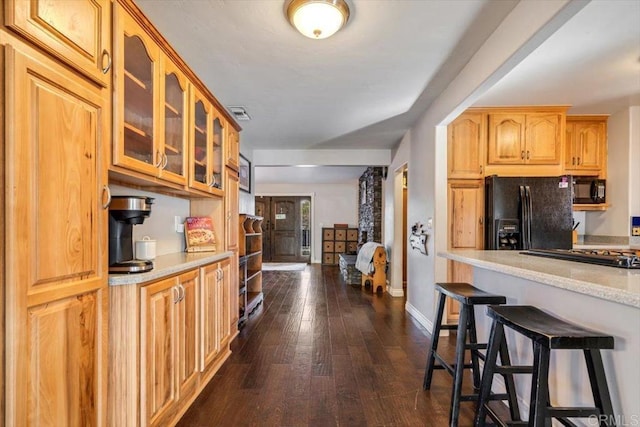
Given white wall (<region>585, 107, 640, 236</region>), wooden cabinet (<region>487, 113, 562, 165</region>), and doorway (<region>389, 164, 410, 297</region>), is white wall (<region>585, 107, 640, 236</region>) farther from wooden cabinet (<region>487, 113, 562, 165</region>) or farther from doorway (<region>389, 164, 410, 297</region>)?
doorway (<region>389, 164, 410, 297</region>)

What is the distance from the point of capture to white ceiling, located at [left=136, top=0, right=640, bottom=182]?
5.60ft

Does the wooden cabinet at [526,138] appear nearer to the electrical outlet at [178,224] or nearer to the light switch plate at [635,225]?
the light switch plate at [635,225]

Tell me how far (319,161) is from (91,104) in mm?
3824

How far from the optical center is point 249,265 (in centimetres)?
403

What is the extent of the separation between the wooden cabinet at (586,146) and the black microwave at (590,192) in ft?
0.40

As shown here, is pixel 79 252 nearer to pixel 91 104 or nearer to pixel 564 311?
pixel 91 104

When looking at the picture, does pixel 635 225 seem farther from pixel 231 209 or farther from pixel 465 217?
pixel 231 209

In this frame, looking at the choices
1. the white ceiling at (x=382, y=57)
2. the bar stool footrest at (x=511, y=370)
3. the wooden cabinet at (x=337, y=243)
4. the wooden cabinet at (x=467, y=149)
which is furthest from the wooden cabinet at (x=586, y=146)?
the wooden cabinet at (x=337, y=243)

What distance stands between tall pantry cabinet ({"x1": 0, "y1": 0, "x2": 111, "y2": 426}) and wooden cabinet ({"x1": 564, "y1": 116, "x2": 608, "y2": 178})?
4.42 meters

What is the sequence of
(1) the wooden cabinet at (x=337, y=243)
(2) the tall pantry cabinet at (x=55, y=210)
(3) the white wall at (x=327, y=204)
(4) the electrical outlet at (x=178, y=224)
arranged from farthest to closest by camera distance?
(3) the white wall at (x=327, y=204)
(1) the wooden cabinet at (x=337, y=243)
(4) the electrical outlet at (x=178, y=224)
(2) the tall pantry cabinet at (x=55, y=210)

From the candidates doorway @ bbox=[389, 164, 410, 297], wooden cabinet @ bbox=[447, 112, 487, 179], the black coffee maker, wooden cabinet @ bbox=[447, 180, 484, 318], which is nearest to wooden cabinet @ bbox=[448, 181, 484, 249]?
wooden cabinet @ bbox=[447, 180, 484, 318]

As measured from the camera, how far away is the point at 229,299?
2.71 m

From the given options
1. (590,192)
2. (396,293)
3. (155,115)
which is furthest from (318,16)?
(396,293)

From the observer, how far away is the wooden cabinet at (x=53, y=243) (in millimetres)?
913
